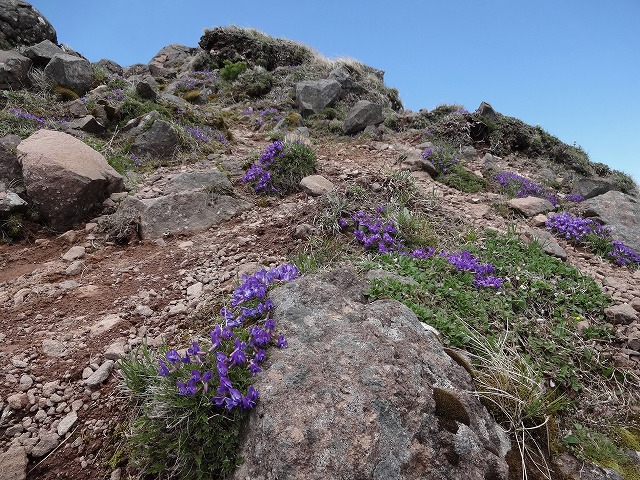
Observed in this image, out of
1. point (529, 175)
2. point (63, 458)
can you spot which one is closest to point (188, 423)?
point (63, 458)

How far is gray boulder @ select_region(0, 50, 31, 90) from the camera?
8758mm

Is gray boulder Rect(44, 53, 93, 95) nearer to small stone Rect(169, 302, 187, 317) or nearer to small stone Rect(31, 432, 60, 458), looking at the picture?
small stone Rect(169, 302, 187, 317)

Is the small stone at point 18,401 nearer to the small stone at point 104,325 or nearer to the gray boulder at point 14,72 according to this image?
the small stone at point 104,325

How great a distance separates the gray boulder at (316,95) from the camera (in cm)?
1297

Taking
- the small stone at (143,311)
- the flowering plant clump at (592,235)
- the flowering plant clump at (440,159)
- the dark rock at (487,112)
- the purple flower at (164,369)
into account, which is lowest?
the small stone at (143,311)

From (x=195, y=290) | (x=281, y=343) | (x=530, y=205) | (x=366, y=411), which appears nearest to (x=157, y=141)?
(x=195, y=290)

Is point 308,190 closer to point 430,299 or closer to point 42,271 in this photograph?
point 430,299

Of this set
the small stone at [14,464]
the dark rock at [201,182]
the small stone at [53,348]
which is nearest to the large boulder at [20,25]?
the dark rock at [201,182]

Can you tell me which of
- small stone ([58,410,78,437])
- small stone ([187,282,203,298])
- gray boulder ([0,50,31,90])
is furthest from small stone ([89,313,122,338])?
gray boulder ([0,50,31,90])

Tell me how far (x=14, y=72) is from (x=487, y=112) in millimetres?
11850

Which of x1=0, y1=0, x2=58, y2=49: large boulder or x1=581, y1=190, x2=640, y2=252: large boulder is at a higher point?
x1=0, y1=0, x2=58, y2=49: large boulder

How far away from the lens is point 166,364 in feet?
8.06

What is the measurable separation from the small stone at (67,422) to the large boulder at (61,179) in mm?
3680

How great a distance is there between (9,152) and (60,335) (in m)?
3.93
